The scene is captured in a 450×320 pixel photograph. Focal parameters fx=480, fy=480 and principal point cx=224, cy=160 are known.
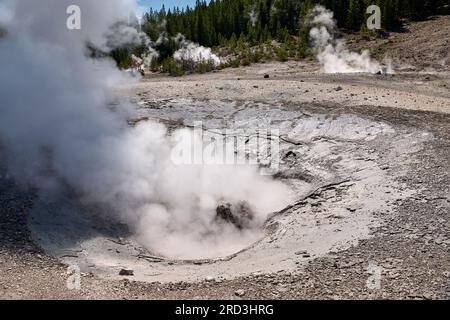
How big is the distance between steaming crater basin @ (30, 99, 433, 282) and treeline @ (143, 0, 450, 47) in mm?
24794

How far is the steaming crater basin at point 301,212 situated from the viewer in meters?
9.14

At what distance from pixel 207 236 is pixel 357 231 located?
370 centimetres

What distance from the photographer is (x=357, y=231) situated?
9.49 metres

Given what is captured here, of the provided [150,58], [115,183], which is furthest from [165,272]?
[150,58]

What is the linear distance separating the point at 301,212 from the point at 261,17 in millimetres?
41297

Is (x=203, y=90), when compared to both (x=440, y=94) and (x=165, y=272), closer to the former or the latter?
(x=440, y=94)

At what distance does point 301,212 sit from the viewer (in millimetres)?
10984

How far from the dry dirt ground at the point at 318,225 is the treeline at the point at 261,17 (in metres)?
24.0

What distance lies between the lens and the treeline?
128 ft
